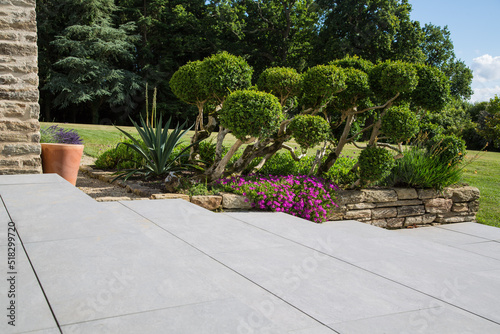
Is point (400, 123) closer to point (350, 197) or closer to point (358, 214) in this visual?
point (350, 197)

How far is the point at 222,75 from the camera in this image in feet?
18.8

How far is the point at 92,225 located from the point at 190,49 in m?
23.5

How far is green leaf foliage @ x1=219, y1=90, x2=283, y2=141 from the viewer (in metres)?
5.20

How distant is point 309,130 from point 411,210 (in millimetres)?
2344

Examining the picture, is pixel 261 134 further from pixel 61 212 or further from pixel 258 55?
pixel 258 55

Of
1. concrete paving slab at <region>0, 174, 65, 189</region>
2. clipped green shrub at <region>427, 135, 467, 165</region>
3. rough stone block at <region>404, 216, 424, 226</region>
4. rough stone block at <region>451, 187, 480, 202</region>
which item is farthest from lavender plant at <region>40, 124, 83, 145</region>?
rough stone block at <region>451, 187, 480, 202</region>

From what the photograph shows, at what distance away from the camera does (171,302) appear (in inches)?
76.9

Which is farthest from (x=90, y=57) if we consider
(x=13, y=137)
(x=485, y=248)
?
(x=485, y=248)

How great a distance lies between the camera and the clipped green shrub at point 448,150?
6.85 m

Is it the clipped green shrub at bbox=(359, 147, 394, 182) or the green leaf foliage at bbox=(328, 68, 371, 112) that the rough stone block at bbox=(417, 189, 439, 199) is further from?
the green leaf foliage at bbox=(328, 68, 371, 112)

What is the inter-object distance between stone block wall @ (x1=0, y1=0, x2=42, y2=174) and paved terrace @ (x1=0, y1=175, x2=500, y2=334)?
1371 mm

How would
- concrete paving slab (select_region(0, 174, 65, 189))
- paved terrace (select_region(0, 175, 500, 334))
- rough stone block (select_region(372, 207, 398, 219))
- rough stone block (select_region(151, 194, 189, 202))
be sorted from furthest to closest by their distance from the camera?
rough stone block (select_region(372, 207, 398, 219)), rough stone block (select_region(151, 194, 189, 202)), concrete paving slab (select_region(0, 174, 65, 189)), paved terrace (select_region(0, 175, 500, 334))

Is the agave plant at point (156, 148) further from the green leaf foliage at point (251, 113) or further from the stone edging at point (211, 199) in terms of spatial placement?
the green leaf foliage at point (251, 113)

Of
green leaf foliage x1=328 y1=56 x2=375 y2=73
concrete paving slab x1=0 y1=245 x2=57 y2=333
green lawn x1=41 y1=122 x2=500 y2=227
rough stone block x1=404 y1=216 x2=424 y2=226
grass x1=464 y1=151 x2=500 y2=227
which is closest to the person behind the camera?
concrete paving slab x1=0 y1=245 x2=57 y2=333
